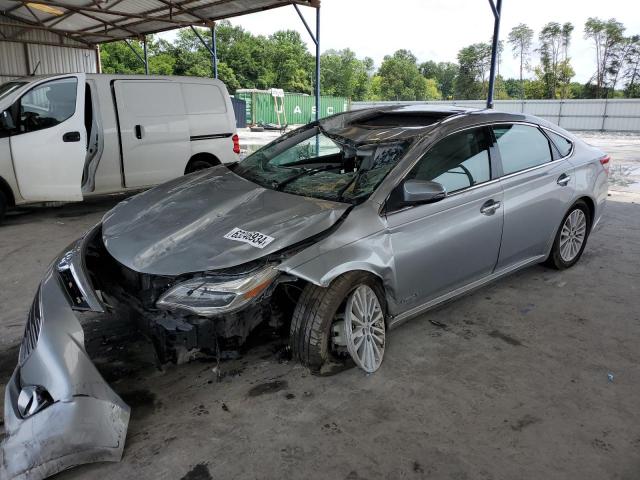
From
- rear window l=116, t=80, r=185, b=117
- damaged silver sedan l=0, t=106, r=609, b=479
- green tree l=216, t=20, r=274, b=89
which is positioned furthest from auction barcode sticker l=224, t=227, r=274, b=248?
green tree l=216, t=20, r=274, b=89

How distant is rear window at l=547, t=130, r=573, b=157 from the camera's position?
4059 millimetres

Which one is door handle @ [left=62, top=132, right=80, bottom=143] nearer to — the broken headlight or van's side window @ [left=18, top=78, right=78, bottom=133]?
van's side window @ [left=18, top=78, right=78, bottom=133]

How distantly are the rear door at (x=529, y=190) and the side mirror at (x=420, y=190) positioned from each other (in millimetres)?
876

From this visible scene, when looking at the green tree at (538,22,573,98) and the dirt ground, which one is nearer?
the dirt ground

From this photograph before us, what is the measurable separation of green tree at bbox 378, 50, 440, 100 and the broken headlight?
74543 mm

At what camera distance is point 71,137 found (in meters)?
5.88

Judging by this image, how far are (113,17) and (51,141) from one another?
9746 mm

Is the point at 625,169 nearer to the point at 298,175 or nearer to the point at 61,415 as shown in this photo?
the point at 298,175

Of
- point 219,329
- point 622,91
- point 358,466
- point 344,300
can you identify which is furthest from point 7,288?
point 622,91

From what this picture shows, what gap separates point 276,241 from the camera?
2.46 metres

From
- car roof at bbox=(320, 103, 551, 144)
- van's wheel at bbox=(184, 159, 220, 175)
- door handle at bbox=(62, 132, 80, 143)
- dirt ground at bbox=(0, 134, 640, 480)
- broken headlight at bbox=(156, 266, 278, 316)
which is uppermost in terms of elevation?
car roof at bbox=(320, 103, 551, 144)

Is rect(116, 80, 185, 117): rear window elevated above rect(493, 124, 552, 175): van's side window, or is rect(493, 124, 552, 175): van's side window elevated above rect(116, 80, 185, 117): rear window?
rect(116, 80, 185, 117): rear window

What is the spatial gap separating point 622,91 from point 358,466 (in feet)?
185

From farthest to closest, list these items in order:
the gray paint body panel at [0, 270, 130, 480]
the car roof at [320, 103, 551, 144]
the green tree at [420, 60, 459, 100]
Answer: the green tree at [420, 60, 459, 100], the car roof at [320, 103, 551, 144], the gray paint body panel at [0, 270, 130, 480]
